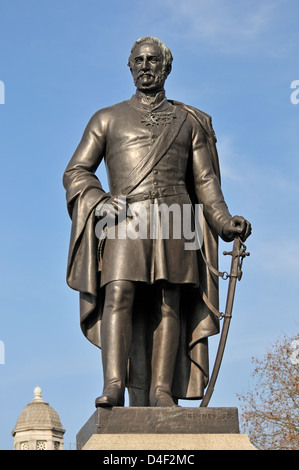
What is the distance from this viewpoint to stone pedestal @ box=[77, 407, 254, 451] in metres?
8.74

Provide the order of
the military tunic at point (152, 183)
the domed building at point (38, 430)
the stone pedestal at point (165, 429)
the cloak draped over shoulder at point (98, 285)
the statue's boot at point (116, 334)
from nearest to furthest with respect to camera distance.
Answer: the stone pedestal at point (165, 429)
the statue's boot at point (116, 334)
the military tunic at point (152, 183)
the cloak draped over shoulder at point (98, 285)
the domed building at point (38, 430)

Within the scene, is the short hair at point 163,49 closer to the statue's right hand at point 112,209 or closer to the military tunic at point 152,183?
the military tunic at point 152,183

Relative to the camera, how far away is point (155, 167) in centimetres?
1013

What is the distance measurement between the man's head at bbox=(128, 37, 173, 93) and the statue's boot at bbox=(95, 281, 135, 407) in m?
2.17

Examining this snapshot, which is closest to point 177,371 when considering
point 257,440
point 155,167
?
point 155,167

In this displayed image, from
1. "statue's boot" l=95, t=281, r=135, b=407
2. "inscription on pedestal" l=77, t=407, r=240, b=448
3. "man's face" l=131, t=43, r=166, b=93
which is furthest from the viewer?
"man's face" l=131, t=43, r=166, b=93

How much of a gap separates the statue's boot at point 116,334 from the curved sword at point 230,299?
2.77 feet

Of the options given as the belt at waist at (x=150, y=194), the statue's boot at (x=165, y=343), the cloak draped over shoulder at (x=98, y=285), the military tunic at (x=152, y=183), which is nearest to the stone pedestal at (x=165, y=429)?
the statue's boot at (x=165, y=343)

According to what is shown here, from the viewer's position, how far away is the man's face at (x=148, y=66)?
1041cm

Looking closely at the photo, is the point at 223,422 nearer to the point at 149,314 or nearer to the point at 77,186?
the point at 149,314

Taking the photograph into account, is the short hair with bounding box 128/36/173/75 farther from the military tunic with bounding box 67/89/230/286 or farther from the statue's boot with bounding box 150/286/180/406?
the statue's boot with bounding box 150/286/180/406

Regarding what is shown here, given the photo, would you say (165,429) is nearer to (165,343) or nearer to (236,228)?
(165,343)

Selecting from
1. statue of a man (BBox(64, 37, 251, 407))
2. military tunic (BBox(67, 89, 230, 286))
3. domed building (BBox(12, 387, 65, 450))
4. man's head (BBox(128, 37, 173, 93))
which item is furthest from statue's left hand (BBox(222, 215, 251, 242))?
domed building (BBox(12, 387, 65, 450))

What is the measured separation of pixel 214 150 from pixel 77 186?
1.60m
